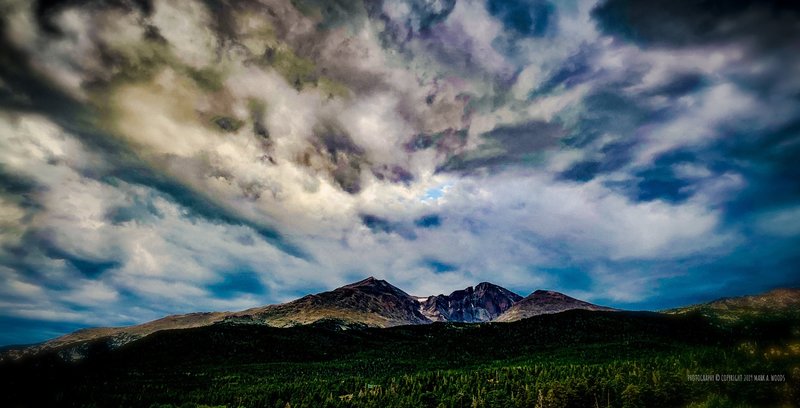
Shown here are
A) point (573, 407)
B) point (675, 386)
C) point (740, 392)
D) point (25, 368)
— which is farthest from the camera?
point (25, 368)

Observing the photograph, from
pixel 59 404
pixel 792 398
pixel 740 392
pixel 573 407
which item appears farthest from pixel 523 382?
pixel 59 404

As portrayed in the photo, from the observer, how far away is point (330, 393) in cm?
19525

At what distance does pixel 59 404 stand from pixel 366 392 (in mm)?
151954

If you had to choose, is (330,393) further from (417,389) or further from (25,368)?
(25,368)

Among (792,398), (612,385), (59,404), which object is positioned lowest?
(59,404)

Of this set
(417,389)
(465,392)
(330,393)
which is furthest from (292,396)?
A: (465,392)

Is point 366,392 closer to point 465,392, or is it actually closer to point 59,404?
point 465,392

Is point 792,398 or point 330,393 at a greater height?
point 792,398

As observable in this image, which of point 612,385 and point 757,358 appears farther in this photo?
point 612,385

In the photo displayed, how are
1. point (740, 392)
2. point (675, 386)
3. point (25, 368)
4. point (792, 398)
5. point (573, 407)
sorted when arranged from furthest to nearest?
point (25, 368), point (573, 407), point (675, 386), point (740, 392), point (792, 398)

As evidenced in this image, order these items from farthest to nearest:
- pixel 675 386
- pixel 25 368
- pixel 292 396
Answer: pixel 292 396
pixel 25 368
pixel 675 386

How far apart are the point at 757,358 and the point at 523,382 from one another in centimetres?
11258

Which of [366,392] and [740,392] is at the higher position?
[740,392]

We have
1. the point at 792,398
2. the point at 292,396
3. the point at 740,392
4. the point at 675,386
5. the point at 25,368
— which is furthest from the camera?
the point at 292,396
